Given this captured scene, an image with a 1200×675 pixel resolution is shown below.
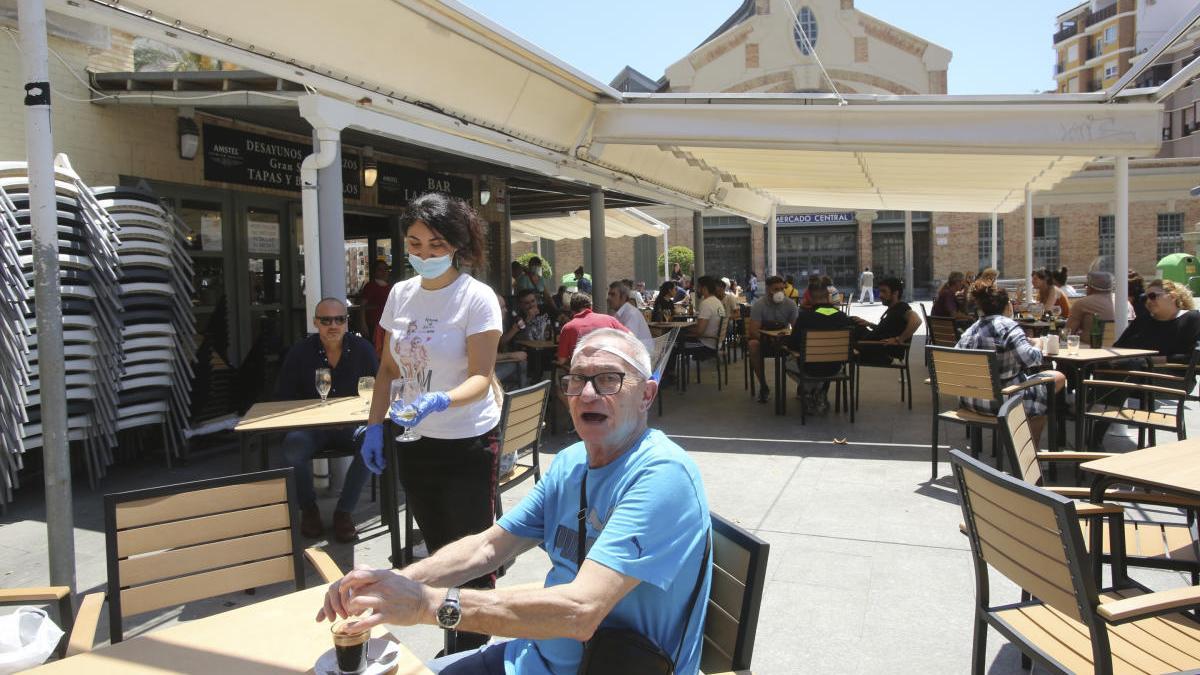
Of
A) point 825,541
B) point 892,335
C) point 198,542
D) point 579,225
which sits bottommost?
point 825,541

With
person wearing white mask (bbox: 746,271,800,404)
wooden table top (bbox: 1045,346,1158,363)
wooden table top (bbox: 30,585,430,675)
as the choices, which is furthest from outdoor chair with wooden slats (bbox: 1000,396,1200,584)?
person wearing white mask (bbox: 746,271,800,404)

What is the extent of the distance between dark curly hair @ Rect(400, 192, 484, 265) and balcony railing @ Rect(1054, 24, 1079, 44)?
8026 cm

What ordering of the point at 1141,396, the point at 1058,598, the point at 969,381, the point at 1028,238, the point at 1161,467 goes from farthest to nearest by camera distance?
the point at 1028,238 → the point at 1141,396 → the point at 969,381 → the point at 1161,467 → the point at 1058,598

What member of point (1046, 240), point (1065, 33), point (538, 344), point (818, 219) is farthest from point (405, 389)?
point (1065, 33)

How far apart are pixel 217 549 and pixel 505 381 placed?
15.0ft

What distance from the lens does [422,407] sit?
2.51 metres

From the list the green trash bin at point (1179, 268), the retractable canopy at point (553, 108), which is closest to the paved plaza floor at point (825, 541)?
the retractable canopy at point (553, 108)

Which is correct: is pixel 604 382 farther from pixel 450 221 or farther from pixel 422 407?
pixel 450 221

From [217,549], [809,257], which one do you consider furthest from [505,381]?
[809,257]

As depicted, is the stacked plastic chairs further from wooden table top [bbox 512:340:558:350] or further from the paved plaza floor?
wooden table top [bbox 512:340:558:350]

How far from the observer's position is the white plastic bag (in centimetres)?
176

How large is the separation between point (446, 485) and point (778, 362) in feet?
16.4

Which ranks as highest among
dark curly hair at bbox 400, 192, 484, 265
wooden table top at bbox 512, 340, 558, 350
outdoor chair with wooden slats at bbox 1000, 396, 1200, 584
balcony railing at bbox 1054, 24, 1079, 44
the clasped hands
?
balcony railing at bbox 1054, 24, 1079, 44

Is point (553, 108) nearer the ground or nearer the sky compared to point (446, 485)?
nearer the sky
